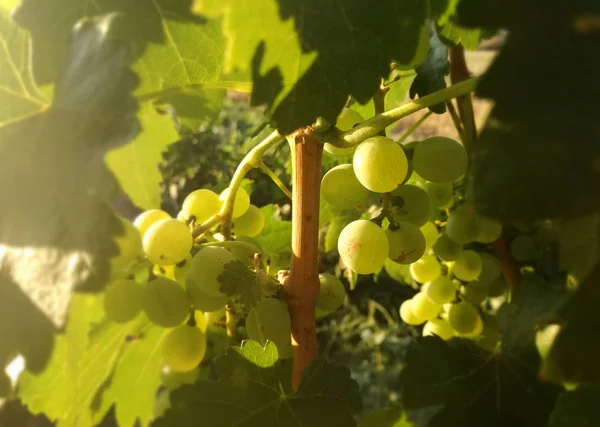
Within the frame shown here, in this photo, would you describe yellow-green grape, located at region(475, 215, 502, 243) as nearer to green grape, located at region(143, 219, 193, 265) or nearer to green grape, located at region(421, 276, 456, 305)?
green grape, located at region(421, 276, 456, 305)

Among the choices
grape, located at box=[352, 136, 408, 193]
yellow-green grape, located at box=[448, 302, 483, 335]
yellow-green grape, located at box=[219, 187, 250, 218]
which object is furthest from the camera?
yellow-green grape, located at box=[448, 302, 483, 335]

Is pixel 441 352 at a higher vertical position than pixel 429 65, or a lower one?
lower

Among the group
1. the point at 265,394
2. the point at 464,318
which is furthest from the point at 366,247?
the point at 464,318

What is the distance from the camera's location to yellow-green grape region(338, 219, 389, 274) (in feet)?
1.45

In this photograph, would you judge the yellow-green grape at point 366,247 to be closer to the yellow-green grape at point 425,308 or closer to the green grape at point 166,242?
the green grape at point 166,242

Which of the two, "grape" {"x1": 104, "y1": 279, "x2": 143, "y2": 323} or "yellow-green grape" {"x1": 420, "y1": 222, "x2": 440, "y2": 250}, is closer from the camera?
"grape" {"x1": 104, "y1": 279, "x2": 143, "y2": 323}

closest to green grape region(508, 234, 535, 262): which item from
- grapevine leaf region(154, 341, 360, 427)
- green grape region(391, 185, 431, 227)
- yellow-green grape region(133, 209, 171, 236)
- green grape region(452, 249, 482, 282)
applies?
green grape region(452, 249, 482, 282)

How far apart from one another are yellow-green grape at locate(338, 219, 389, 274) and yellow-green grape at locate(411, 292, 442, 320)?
26cm

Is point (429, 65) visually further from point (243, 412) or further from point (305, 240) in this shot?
point (243, 412)

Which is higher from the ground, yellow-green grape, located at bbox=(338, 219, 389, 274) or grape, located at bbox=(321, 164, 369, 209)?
Answer: grape, located at bbox=(321, 164, 369, 209)

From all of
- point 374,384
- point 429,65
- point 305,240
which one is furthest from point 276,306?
point 374,384

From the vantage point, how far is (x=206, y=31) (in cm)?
41

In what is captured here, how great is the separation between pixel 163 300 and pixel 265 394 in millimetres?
114

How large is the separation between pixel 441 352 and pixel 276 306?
0.54 feet
